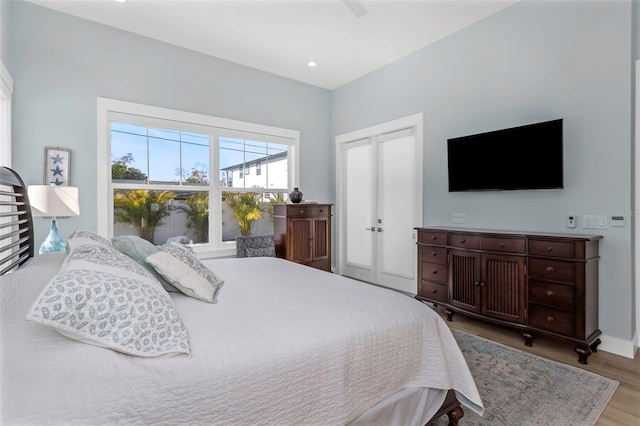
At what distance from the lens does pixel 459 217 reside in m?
3.66

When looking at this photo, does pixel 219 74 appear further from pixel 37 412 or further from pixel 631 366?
pixel 631 366

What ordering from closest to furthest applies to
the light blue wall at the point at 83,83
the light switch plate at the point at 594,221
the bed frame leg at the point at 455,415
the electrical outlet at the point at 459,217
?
the bed frame leg at the point at 455,415
the light switch plate at the point at 594,221
the light blue wall at the point at 83,83
the electrical outlet at the point at 459,217

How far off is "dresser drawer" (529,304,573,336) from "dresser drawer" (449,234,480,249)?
0.68 m

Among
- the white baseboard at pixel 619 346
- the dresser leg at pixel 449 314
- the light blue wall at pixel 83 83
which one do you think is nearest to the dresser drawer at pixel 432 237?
the dresser leg at pixel 449 314

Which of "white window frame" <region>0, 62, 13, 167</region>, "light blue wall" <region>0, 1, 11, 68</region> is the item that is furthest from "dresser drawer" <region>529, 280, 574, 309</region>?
"light blue wall" <region>0, 1, 11, 68</region>

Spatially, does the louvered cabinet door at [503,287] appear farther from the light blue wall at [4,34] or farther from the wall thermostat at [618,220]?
the light blue wall at [4,34]

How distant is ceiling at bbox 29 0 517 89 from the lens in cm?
311

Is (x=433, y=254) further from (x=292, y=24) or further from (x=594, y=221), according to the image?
(x=292, y=24)

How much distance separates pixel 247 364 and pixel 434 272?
9.41ft

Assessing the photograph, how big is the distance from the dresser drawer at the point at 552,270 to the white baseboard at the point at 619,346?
2.18 ft

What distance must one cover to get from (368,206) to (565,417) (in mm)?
3360

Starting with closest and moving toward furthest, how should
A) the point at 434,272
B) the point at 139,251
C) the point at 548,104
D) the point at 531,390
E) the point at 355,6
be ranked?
1. the point at 139,251
2. the point at 531,390
3. the point at 355,6
4. the point at 548,104
5. the point at 434,272

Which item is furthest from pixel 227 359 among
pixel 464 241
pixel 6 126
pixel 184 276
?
pixel 6 126

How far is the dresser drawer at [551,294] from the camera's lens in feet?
8.26
